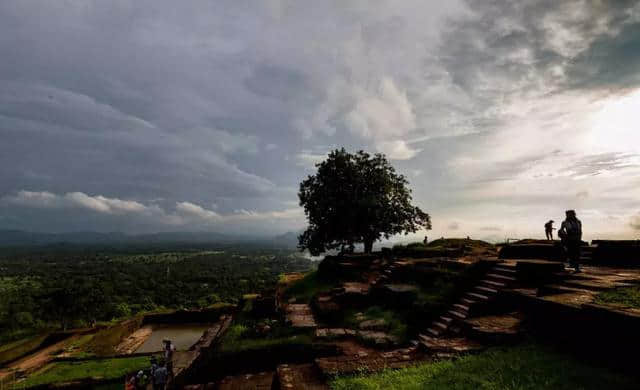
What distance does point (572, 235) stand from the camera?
10.5m

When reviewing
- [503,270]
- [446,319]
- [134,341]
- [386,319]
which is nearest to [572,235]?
[503,270]

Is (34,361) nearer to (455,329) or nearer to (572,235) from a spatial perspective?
(455,329)

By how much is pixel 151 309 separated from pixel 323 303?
1909 inches

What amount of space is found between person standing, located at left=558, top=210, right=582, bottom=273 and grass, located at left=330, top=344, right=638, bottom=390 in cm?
550

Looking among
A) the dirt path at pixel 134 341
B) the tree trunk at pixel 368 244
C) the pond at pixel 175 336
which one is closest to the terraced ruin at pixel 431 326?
the tree trunk at pixel 368 244

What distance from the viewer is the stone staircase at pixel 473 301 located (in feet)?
33.0

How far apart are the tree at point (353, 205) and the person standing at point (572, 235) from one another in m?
16.7

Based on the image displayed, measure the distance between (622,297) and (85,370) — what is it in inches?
1264

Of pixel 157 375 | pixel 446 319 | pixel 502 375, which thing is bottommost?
pixel 157 375

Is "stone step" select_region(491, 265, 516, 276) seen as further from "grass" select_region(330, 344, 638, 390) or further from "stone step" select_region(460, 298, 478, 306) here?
"grass" select_region(330, 344, 638, 390)

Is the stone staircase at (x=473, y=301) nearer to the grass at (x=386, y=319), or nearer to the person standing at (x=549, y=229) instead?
the grass at (x=386, y=319)

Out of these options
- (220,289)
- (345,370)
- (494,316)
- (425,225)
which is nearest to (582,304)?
(494,316)

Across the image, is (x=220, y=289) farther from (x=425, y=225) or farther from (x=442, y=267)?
(x=442, y=267)

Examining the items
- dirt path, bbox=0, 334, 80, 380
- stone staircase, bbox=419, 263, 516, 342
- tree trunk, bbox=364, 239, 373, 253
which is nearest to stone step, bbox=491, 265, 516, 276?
stone staircase, bbox=419, 263, 516, 342
